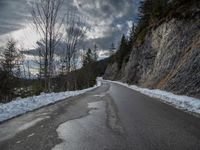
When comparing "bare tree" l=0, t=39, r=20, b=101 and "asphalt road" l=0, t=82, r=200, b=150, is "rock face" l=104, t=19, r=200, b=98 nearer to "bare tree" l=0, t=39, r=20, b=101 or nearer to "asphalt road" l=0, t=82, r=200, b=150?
"asphalt road" l=0, t=82, r=200, b=150

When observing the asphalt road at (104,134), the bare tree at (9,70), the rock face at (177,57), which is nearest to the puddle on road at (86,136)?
the asphalt road at (104,134)

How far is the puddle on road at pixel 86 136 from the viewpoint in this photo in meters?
5.11

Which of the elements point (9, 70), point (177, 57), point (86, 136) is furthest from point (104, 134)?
point (9, 70)

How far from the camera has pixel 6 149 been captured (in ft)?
16.4

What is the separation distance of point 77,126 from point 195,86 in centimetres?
1027

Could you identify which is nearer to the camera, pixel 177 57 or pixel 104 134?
pixel 104 134

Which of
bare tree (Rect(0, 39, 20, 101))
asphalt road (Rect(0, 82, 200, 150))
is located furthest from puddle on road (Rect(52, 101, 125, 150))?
bare tree (Rect(0, 39, 20, 101))

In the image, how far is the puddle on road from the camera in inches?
201

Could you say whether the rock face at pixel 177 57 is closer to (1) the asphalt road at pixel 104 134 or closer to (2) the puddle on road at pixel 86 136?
(1) the asphalt road at pixel 104 134

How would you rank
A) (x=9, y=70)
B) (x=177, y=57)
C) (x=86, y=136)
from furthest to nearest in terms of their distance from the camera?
(x=9, y=70), (x=177, y=57), (x=86, y=136)

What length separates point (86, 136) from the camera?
6.04 m

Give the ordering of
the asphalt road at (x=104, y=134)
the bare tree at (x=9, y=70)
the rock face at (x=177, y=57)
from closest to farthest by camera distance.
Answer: the asphalt road at (x=104, y=134), the rock face at (x=177, y=57), the bare tree at (x=9, y=70)

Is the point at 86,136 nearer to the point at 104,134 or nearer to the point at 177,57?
the point at 104,134

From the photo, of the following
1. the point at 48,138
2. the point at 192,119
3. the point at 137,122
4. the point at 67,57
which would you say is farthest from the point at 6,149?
the point at 67,57
